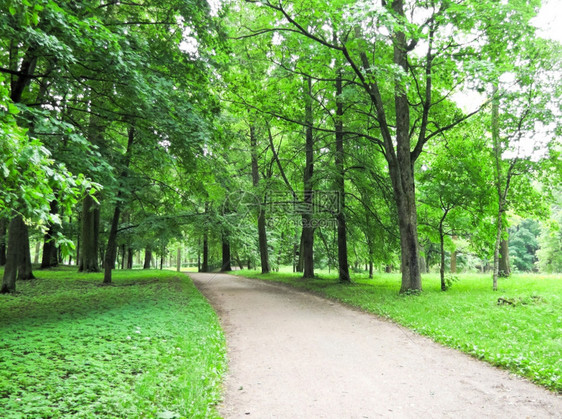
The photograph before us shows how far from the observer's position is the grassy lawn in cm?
340

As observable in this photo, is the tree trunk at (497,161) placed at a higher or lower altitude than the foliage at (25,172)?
higher

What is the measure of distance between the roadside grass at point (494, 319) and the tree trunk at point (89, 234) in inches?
558

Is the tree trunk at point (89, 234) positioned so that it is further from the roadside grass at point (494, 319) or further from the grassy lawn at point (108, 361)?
the roadside grass at point (494, 319)

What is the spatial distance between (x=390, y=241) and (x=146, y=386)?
39.7 feet

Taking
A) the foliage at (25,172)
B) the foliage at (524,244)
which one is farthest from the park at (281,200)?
the foliage at (524,244)

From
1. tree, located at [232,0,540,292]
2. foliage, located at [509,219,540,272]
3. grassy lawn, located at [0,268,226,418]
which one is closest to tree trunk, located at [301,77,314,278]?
tree, located at [232,0,540,292]

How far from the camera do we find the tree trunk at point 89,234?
18.4 meters

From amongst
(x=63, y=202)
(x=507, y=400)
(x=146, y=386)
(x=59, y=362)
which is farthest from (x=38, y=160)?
(x=507, y=400)

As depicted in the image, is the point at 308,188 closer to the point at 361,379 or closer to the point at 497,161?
the point at 497,161

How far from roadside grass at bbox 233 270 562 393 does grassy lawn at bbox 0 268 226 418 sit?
4.34m

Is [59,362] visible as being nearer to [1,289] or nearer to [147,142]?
[147,142]

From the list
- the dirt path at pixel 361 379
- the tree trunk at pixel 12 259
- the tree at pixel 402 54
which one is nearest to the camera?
the dirt path at pixel 361 379

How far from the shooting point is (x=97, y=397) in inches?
138

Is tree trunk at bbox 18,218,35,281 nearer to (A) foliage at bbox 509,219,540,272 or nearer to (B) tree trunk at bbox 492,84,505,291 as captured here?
(B) tree trunk at bbox 492,84,505,291
